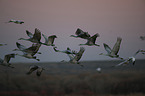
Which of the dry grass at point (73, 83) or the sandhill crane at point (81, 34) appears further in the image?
the dry grass at point (73, 83)

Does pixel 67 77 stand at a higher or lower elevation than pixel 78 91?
higher

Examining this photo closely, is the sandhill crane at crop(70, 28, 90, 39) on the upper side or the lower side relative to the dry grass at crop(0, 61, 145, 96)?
upper

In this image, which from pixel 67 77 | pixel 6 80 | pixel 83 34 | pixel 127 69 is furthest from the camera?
pixel 127 69

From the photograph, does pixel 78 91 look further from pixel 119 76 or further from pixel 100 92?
pixel 119 76

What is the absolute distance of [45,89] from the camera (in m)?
2.21

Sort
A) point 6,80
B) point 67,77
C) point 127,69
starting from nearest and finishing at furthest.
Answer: point 6,80 → point 67,77 → point 127,69

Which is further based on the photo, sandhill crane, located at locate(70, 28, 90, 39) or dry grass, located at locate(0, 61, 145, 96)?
dry grass, located at locate(0, 61, 145, 96)

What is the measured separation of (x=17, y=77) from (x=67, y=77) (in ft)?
2.00

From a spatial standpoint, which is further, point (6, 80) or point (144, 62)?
point (144, 62)

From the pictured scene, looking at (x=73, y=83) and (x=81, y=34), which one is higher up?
(x=81, y=34)

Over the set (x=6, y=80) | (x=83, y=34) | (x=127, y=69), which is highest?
(x=83, y=34)

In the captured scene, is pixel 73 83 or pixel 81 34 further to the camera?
pixel 73 83

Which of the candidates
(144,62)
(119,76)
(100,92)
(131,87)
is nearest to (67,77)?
(100,92)

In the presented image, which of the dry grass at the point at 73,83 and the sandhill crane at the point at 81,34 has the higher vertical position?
the sandhill crane at the point at 81,34
